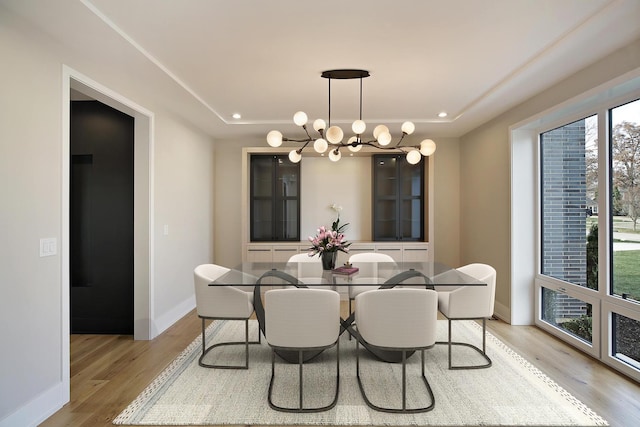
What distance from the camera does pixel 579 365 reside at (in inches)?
129

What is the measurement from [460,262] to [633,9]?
14.3ft

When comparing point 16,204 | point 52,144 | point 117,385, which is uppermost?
point 52,144

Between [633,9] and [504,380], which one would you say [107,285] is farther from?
[633,9]

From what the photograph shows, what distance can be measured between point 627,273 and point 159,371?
389 cm

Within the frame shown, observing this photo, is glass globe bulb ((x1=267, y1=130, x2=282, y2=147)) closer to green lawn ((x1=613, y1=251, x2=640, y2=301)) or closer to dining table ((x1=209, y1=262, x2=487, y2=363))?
dining table ((x1=209, y1=262, x2=487, y2=363))

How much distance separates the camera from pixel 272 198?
6137mm

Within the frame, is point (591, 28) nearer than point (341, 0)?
No

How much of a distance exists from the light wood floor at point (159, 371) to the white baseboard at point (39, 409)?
2.0 inches

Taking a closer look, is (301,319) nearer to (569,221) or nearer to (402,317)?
(402,317)

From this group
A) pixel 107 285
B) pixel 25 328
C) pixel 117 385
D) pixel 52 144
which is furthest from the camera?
pixel 107 285

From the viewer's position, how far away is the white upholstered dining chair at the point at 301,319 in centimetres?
250

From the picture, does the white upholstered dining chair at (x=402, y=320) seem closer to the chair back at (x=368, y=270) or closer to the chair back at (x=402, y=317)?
the chair back at (x=402, y=317)

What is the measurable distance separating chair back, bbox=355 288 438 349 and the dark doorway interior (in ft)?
9.39

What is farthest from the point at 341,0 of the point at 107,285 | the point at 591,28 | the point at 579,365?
the point at 107,285
